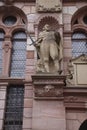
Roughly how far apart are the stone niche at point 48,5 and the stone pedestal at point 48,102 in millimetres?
3384

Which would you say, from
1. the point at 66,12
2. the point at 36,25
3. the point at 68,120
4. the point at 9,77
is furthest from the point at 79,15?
the point at 68,120

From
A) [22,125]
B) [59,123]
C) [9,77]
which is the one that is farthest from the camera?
[9,77]

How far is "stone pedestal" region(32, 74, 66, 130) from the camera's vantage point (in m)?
10.5

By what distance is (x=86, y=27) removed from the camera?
13367 mm

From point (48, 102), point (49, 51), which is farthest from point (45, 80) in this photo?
point (49, 51)

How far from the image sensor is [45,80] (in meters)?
11.0

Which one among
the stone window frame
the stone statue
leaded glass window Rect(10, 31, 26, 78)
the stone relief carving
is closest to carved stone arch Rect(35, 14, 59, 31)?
the stone window frame

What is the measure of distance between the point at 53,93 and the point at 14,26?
12.6 feet

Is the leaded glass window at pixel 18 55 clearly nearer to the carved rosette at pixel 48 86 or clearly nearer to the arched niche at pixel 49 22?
the arched niche at pixel 49 22

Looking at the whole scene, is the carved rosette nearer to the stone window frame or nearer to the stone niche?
the stone window frame

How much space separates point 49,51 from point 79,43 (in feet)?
6.85

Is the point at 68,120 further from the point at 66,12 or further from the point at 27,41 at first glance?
the point at 66,12

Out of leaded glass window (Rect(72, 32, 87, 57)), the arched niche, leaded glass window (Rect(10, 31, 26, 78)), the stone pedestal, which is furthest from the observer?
the arched niche

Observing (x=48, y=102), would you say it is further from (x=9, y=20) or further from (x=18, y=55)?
(x=9, y=20)
